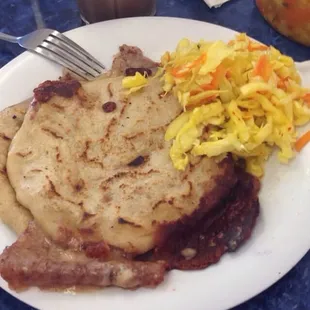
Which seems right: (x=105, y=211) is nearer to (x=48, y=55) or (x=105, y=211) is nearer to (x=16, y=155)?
(x=16, y=155)

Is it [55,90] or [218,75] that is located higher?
[218,75]

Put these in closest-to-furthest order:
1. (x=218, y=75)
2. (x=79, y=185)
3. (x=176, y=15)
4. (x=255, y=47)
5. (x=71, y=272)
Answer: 1. (x=71, y=272)
2. (x=79, y=185)
3. (x=218, y=75)
4. (x=255, y=47)
5. (x=176, y=15)

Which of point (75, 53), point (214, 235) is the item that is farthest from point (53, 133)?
point (214, 235)

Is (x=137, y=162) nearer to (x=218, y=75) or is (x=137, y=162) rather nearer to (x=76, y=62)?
(x=218, y=75)

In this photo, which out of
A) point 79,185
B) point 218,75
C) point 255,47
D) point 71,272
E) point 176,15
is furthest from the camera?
point 176,15

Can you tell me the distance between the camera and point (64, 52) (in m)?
1.56


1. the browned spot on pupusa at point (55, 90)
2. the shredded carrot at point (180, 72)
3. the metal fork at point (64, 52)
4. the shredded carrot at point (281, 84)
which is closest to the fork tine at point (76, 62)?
the metal fork at point (64, 52)

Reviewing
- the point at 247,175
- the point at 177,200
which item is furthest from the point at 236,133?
the point at 177,200

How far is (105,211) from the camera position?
1.23 m

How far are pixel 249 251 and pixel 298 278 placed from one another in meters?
0.17

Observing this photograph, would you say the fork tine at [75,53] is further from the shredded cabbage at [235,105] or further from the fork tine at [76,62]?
the shredded cabbage at [235,105]

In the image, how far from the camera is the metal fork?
5.06ft

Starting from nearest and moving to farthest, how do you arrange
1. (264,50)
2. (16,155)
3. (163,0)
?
(16,155) < (264,50) < (163,0)

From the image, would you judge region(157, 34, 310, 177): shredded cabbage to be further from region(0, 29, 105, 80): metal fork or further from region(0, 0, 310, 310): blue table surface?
region(0, 0, 310, 310): blue table surface
